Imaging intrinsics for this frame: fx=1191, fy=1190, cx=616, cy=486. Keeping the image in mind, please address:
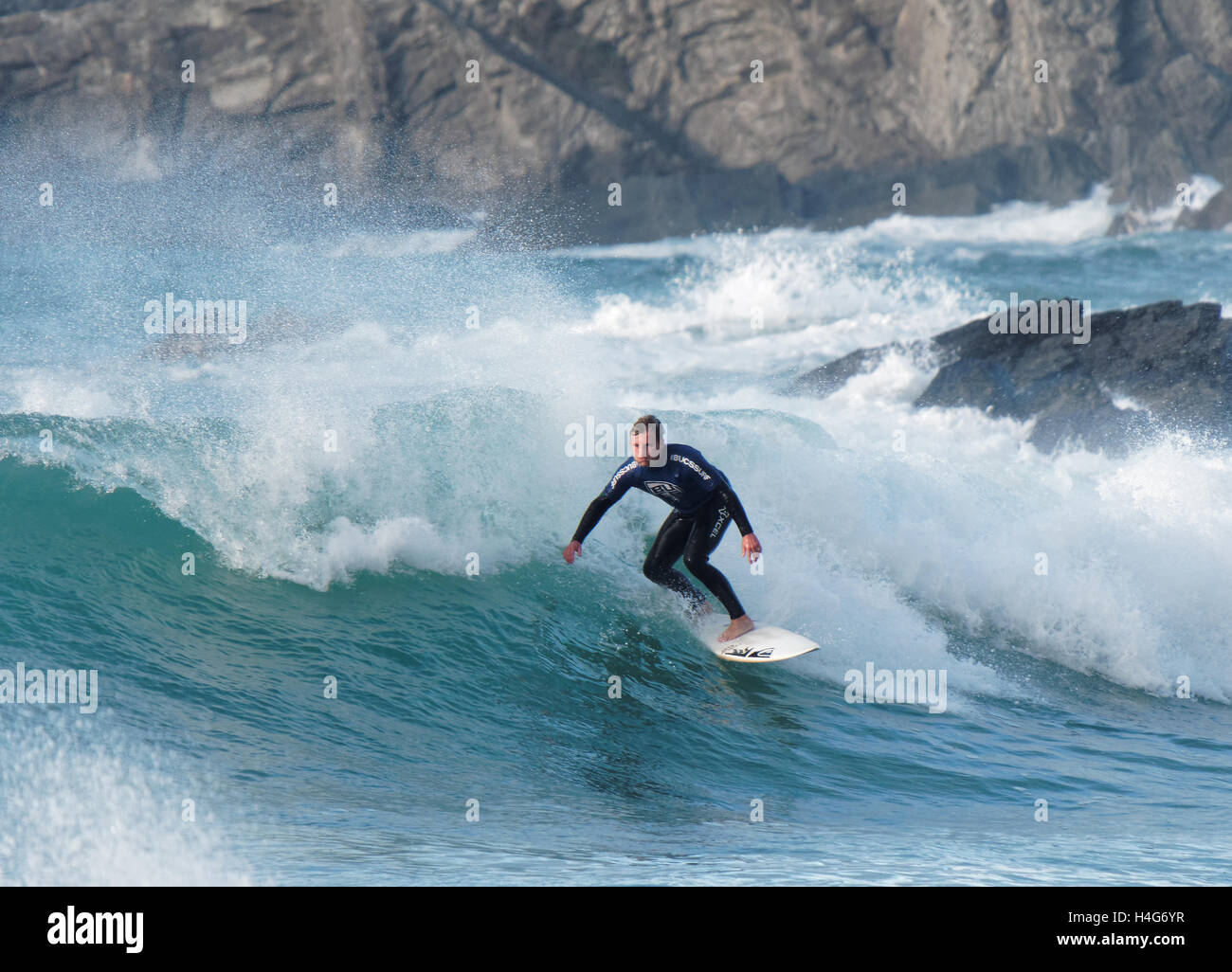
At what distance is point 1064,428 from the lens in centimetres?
1427

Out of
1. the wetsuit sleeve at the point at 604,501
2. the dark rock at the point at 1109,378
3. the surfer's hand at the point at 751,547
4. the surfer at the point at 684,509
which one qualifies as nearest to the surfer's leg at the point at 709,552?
the surfer at the point at 684,509

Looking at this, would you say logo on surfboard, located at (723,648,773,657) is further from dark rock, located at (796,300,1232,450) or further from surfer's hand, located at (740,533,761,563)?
dark rock, located at (796,300,1232,450)

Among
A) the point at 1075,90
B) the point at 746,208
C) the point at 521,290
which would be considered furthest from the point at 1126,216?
the point at 521,290

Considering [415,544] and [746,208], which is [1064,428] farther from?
[746,208]

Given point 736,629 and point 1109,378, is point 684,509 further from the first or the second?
point 1109,378

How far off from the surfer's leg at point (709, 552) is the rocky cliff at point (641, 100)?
33.4 meters

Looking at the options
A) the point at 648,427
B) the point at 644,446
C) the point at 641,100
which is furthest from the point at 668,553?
the point at 641,100

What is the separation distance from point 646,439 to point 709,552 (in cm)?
92

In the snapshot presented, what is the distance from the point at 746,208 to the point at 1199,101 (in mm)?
16564

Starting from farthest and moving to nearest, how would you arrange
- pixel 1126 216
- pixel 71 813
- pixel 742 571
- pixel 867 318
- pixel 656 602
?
pixel 1126 216
pixel 867 318
pixel 742 571
pixel 656 602
pixel 71 813

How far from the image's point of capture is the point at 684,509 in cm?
773

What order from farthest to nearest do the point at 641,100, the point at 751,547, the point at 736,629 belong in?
the point at 641,100 < the point at 736,629 < the point at 751,547

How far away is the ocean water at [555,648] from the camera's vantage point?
5.23 m

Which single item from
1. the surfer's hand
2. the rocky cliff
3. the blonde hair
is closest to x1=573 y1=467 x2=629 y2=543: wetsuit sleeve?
the blonde hair
